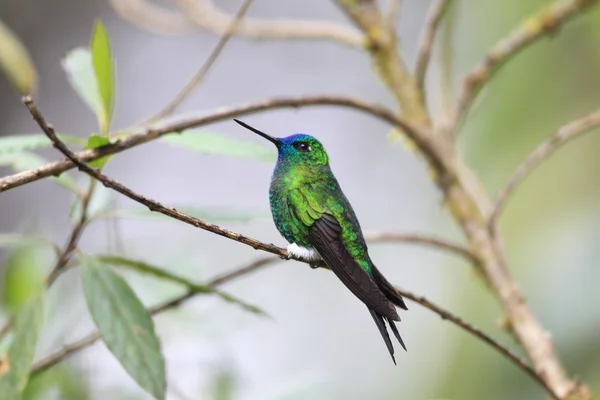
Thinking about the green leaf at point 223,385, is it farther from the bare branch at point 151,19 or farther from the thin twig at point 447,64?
the bare branch at point 151,19

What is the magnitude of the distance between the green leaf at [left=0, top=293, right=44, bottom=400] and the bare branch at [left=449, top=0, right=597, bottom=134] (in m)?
1.15

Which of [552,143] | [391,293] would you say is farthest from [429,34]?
[391,293]

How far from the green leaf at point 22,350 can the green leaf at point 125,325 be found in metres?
0.10

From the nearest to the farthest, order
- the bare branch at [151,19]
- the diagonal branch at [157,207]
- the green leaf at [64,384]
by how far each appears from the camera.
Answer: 1. the diagonal branch at [157,207]
2. the green leaf at [64,384]
3. the bare branch at [151,19]

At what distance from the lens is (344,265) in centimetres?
124

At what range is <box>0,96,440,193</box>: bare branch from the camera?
47.3 inches

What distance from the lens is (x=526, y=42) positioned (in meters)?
1.95

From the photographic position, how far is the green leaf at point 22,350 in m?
1.40

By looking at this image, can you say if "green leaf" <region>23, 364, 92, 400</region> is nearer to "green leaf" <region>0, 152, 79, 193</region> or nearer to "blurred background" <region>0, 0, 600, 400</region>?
"blurred background" <region>0, 0, 600, 400</region>

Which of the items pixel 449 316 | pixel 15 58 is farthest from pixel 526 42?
pixel 15 58

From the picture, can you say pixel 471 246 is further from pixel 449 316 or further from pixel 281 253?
pixel 281 253

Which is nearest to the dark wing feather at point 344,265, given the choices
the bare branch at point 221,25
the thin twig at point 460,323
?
the thin twig at point 460,323

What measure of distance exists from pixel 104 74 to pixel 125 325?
1.65 ft

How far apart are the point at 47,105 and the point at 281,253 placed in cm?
611
